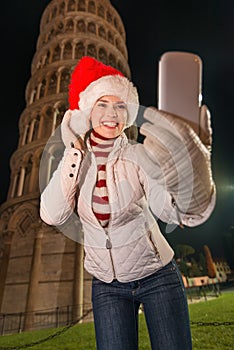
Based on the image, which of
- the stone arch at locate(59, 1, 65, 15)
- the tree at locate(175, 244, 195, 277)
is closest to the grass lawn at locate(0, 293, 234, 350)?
the tree at locate(175, 244, 195, 277)

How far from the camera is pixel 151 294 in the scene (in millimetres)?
1158

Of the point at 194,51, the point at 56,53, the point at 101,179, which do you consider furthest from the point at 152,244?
the point at 56,53

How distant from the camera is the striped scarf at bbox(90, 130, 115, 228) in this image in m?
1.17

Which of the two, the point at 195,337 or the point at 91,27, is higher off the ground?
the point at 91,27

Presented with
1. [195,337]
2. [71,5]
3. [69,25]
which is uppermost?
[71,5]

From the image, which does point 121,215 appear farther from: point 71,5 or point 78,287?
point 71,5

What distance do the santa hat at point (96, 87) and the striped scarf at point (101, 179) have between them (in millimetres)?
151

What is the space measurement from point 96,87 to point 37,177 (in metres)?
10.2

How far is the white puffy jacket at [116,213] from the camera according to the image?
113 cm

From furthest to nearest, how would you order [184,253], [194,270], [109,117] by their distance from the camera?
[184,253]
[194,270]
[109,117]

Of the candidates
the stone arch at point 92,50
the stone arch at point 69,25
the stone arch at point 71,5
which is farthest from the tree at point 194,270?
the stone arch at point 71,5

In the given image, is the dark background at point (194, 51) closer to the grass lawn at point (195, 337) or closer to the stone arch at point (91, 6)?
the grass lawn at point (195, 337)

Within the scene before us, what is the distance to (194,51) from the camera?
27.2 ft

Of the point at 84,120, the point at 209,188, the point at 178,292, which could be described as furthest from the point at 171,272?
the point at 84,120
